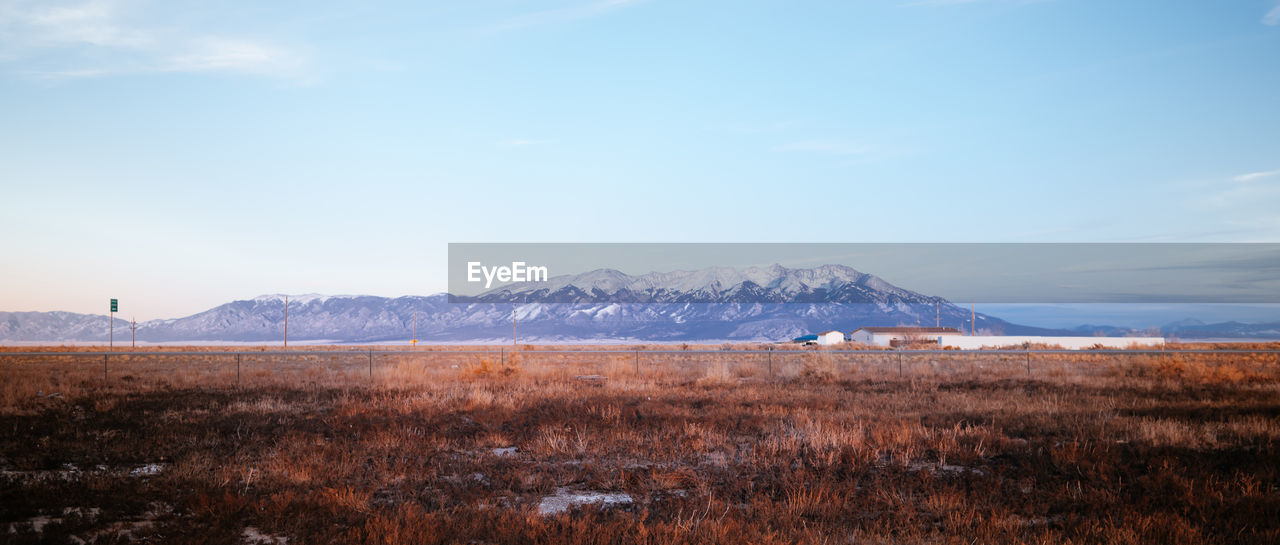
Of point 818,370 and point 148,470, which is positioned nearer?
point 148,470

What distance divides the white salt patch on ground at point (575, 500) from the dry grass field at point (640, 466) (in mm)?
58

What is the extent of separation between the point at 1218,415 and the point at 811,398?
900 cm

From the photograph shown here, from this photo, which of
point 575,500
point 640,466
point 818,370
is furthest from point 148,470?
point 818,370

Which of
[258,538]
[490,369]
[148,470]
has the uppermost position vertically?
[258,538]

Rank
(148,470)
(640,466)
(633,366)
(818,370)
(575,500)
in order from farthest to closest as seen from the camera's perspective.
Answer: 1. (633,366)
2. (818,370)
3. (640,466)
4. (148,470)
5. (575,500)

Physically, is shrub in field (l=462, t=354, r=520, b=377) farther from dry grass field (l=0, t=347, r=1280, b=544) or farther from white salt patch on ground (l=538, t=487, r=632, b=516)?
white salt patch on ground (l=538, t=487, r=632, b=516)

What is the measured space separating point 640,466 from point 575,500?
1995mm

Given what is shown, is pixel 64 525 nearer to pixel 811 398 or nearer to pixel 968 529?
pixel 968 529

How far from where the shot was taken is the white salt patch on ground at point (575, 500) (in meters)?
8.75

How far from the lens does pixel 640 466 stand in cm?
1102

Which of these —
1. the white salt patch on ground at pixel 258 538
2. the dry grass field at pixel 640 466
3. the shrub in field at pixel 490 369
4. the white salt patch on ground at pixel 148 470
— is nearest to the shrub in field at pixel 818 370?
the dry grass field at pixel 640 466

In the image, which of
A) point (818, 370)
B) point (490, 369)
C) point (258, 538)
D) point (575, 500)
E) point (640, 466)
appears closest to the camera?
point (258, 538)

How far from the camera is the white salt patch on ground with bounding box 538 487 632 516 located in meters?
8.75

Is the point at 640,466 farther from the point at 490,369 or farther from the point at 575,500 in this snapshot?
the point at 490,369
